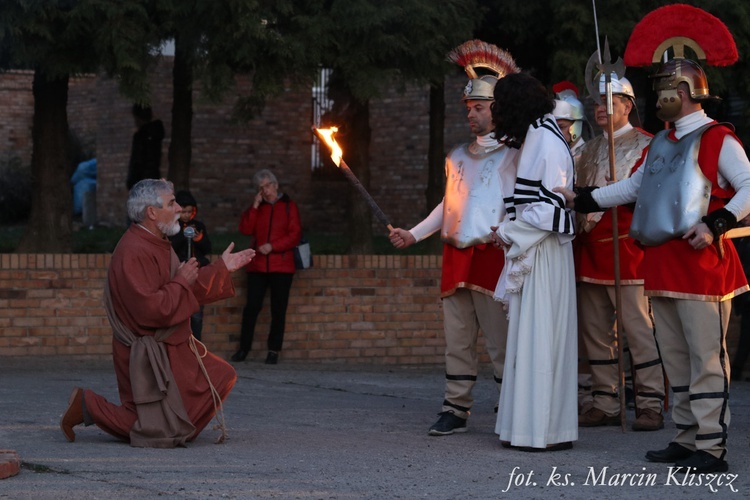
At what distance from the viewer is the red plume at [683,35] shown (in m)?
6.93

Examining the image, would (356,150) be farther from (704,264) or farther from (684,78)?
(704,264)

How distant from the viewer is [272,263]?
12.4 meters

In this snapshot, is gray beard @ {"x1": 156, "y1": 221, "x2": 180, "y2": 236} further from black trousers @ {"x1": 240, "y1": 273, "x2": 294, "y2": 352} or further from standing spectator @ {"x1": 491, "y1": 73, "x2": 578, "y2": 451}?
black trousers @ {"x1": 240, "y1": 273, "x2": 294, "y2": 352}

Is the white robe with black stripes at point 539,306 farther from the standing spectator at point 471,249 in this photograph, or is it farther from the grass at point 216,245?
the grass at point 216,245

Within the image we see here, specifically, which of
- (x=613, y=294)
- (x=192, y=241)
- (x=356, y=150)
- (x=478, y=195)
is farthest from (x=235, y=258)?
(x=356, y=150)

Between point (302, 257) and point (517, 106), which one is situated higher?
point (517, 106)

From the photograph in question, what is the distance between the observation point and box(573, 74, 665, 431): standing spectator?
27.2 feet

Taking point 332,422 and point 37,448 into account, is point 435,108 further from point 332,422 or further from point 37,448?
point 37,448

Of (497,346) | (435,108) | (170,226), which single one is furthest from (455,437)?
(435,108)

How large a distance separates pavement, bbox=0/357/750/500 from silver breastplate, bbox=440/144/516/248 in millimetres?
1213

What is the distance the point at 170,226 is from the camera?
7.41 meters

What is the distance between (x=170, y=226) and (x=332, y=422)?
192cm

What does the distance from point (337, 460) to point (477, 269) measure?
156 cm

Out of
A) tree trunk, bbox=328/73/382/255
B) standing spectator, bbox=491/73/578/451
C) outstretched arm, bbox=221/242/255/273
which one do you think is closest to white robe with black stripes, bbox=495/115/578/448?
standing spectator, bbox=491/73/578/451
